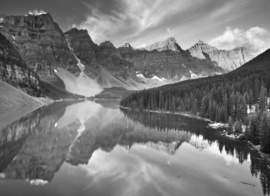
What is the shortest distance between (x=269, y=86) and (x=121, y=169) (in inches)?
3996

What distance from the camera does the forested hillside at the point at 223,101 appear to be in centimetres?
6696

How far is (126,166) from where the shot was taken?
3634cm

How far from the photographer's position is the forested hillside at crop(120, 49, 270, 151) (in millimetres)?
66956

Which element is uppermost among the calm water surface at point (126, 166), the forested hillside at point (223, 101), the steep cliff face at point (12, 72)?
the steep cliff face at point (12, 72)

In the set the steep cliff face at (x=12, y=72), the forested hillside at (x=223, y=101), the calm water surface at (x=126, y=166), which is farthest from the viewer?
the steep cliff face at (x=12, y=72)

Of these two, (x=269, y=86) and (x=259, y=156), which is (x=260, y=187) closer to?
(x=259, y=156)

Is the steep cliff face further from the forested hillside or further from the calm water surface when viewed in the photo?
the calm water surface

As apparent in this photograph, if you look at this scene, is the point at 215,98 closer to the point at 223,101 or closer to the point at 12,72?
the point at 223,101

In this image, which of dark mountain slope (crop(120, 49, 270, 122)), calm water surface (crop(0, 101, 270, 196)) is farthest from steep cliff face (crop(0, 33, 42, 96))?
calm water surface (crop(0, 101, 270, 196))

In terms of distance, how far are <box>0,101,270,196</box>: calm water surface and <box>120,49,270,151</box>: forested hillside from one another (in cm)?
1245

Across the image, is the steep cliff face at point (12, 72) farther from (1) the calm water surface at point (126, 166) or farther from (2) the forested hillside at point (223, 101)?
(1) the calm water surface at point (126, 166)

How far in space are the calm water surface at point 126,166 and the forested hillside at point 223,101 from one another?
40.9 ft

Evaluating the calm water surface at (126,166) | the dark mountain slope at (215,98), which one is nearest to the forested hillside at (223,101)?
the dark mountain slope at (215,98)

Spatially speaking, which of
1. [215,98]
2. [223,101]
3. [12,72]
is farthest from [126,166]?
[12,72]
